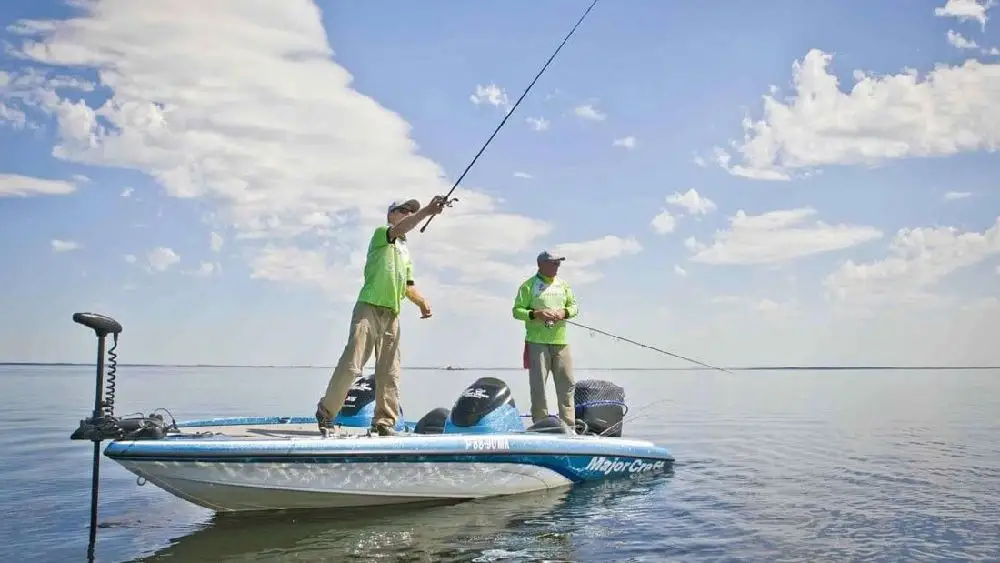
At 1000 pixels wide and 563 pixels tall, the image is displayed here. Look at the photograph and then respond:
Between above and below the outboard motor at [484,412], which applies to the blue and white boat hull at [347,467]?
below

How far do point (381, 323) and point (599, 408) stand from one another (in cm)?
315

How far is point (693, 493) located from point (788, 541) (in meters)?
2.01

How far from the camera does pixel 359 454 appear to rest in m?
6.77

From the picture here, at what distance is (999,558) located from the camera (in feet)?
18.5

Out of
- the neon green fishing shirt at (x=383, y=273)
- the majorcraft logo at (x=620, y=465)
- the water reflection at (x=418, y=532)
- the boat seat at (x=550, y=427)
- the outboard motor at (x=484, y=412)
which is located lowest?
the water reflection at (x=418, y=532)

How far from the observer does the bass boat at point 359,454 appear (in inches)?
248

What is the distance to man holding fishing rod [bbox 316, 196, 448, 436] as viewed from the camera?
696 centimetres

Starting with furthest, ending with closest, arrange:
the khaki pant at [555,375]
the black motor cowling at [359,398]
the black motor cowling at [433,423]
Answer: the khaki pant at [555,375] < the black motor cowling at [359,398] < the black motor cowling at [433,423]

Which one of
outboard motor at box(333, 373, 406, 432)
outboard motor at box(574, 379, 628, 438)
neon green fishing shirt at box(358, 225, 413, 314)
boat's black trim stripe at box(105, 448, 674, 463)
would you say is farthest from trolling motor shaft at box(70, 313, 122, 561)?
outboard motor at box(574, 379, 628, 438)

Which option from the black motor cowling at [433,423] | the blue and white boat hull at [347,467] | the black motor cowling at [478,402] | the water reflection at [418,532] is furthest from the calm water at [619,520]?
the black motor cowling at [433,423]

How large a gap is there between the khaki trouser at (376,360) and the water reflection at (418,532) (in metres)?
0.92

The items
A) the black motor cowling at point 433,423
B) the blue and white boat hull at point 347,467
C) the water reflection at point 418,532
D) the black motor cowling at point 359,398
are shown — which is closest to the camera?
the water reflection at point 418,532

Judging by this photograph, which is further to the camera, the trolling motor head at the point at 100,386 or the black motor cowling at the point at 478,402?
the black motor cowling at the point at 478,402

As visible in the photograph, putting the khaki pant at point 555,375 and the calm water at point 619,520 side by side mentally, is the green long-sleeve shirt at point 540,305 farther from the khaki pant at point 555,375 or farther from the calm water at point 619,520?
the calm water at point 619,520
